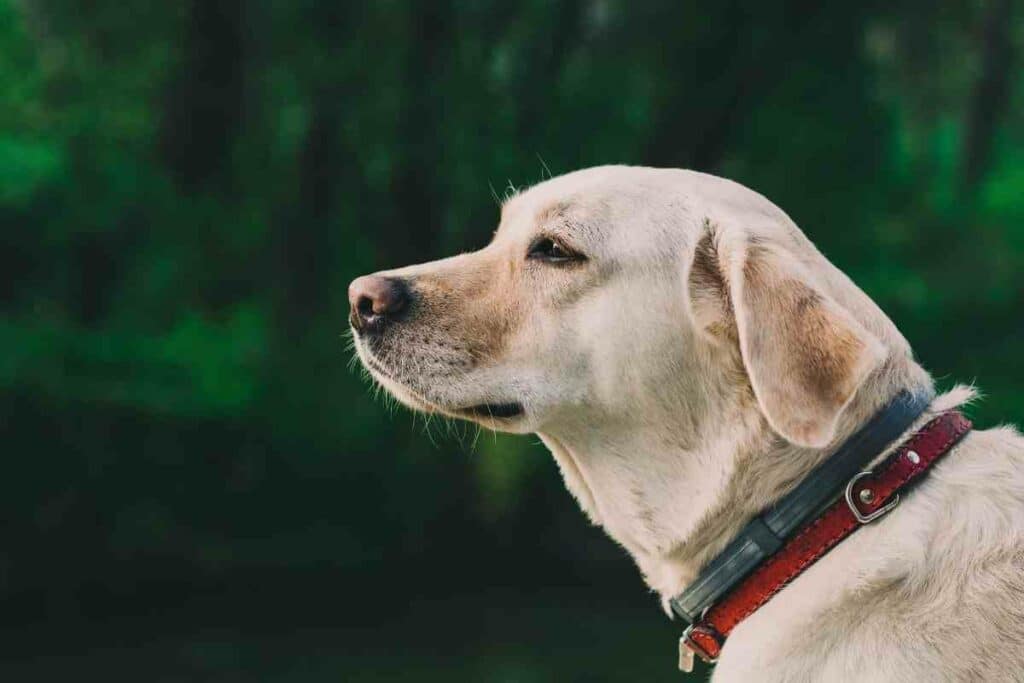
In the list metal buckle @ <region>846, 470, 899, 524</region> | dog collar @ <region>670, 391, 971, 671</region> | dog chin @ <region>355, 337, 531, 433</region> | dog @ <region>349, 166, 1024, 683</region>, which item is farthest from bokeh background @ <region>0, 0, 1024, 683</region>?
metal buckle @ <region>846, 470, 899, 524</region>

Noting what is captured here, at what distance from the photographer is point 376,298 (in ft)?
8.25

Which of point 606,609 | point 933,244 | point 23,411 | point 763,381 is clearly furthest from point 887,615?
point 933,244

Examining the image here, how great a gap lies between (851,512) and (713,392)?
14.0 inches

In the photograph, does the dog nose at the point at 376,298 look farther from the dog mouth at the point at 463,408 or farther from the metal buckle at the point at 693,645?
the metal buckle at the point at 693,645

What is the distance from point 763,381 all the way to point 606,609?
778 centimetres

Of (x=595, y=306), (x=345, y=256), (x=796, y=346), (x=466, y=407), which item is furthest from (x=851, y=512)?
(x=345, y=256)

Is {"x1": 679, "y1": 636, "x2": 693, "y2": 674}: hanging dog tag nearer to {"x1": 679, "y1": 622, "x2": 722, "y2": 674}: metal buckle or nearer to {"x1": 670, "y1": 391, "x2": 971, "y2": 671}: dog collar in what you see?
{"x1": 679, "y1": 622, "x2": 722, "y2": 674}: metal buckle

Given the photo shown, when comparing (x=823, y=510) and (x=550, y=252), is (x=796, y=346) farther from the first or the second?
(x=550, y=252)

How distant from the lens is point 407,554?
393 inches

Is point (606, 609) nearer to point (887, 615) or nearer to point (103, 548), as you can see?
point (103, 548)

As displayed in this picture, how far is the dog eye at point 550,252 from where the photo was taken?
8.14ft

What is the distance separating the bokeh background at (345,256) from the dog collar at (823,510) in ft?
20.4

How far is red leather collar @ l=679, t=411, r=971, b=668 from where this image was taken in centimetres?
204

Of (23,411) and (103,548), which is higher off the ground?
(23,411)
